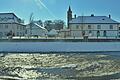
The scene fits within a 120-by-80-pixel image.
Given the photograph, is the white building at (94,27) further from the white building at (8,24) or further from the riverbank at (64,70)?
the riverbank at (64,70)

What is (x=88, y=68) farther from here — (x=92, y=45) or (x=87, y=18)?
(x=87, y=18)

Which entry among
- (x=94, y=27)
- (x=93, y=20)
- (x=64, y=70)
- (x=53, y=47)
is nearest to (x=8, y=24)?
(x=93, y=20)

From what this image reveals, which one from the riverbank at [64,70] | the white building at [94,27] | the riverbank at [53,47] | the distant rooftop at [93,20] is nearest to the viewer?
the riverbank at [64,70]

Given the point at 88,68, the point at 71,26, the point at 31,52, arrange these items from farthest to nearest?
1. the point at 71,26
2. the point at 31,52
3. the point at 88,68

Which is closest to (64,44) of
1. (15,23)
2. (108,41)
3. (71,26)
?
(108,41)

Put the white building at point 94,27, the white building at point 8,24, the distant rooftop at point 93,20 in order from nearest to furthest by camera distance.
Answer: the white building at point 94,27
the distant rooftop at point 93,20
the white building at point 8,24

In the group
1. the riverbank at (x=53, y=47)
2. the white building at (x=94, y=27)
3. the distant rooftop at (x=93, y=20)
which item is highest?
the distant rooftop at (x=93, y=20)

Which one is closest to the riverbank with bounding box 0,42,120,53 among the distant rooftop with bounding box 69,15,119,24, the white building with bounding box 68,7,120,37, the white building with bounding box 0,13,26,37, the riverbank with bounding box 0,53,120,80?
the riverbank with bounding box 0,53,120,80

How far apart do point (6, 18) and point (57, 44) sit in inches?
1543

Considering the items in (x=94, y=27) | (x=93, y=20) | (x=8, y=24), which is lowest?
(x=94, y=27)

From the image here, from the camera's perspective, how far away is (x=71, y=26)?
7238cm

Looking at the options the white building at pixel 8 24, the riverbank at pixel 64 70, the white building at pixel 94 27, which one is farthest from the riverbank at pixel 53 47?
the white building at pixel 8 24

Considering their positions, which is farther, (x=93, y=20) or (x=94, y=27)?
(x=93, y=20)

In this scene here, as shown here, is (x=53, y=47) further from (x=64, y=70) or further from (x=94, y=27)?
(x=94, y=27)
